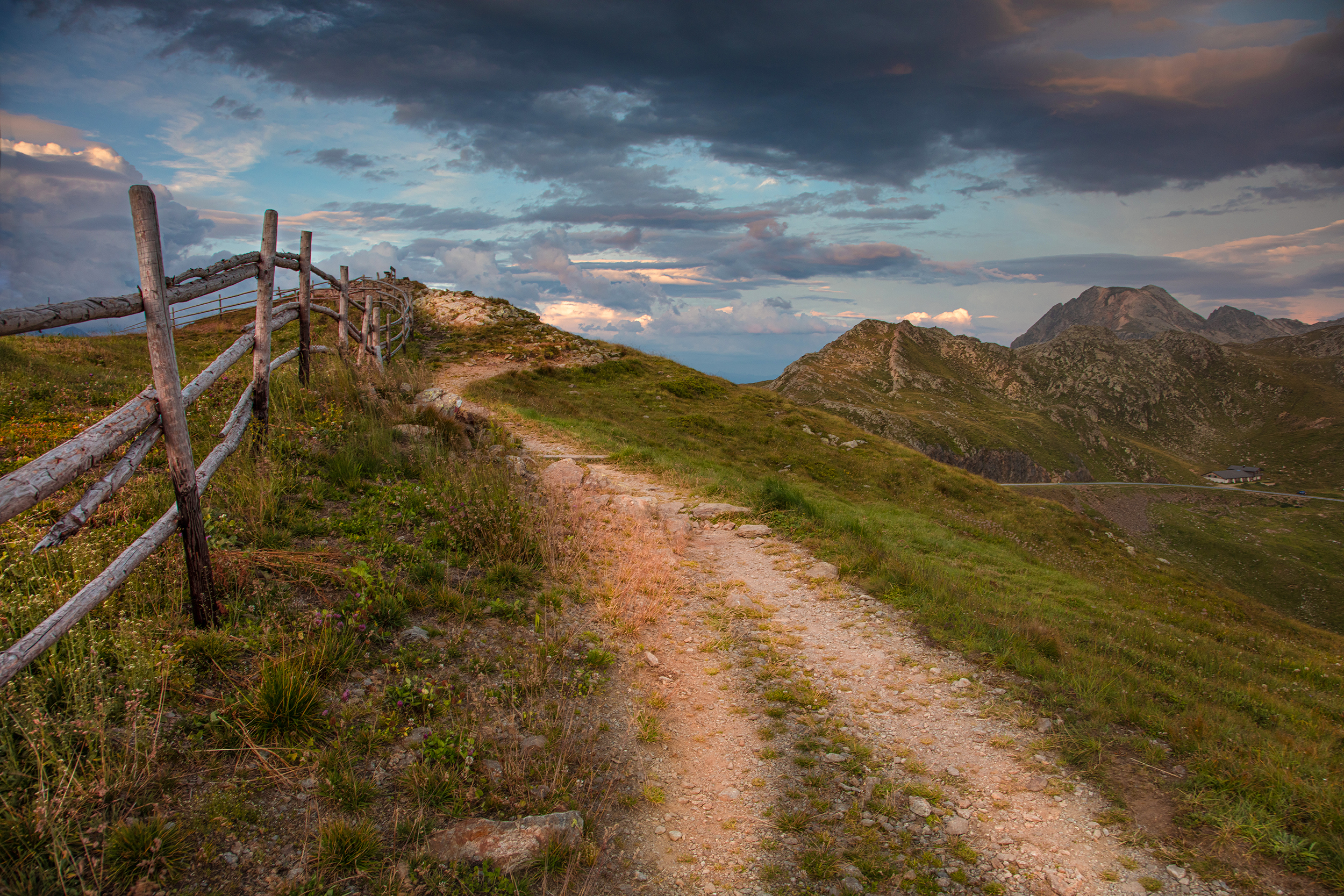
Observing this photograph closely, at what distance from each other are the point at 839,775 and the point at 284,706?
4381 mm

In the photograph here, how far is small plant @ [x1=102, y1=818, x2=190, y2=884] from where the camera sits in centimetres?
283

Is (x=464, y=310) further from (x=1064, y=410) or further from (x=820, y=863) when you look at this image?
(x=1064, y=410)

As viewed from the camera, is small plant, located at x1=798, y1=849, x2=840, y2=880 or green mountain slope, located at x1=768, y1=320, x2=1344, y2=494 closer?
small plant, located at x1=798, y1=849, x2=840, y2=880

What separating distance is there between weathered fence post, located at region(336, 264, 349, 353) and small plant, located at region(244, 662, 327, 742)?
11.1 m

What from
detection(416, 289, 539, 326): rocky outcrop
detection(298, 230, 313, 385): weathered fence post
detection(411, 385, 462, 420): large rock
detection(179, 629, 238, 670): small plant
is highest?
detection(416, 289, 539, 326): rocky outcrop

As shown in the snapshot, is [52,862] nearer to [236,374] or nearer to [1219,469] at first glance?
[236,374]

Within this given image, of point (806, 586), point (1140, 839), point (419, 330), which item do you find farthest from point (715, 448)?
point (419, 330)

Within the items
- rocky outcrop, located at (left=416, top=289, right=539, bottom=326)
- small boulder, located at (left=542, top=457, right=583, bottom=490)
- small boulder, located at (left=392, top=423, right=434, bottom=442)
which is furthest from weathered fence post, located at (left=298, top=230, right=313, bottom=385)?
rocky outcrop, located at (left=416, top=289, right=539, bottom=326)

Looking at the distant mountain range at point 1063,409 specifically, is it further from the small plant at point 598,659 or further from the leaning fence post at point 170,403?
the leaning fence post at point 170,403

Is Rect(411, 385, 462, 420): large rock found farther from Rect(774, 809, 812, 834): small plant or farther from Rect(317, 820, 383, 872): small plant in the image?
Rect(774, 809, 812, 834): small plant

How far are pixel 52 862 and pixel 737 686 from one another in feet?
16.6

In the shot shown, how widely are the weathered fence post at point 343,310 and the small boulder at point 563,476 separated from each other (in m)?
6.02

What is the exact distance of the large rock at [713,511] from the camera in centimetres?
1213

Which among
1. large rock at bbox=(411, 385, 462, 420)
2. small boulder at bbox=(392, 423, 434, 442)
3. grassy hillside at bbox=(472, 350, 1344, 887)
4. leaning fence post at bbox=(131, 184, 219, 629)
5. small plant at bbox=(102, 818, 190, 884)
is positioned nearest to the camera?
small plant at bbox=(102, 818, 190, 884)
